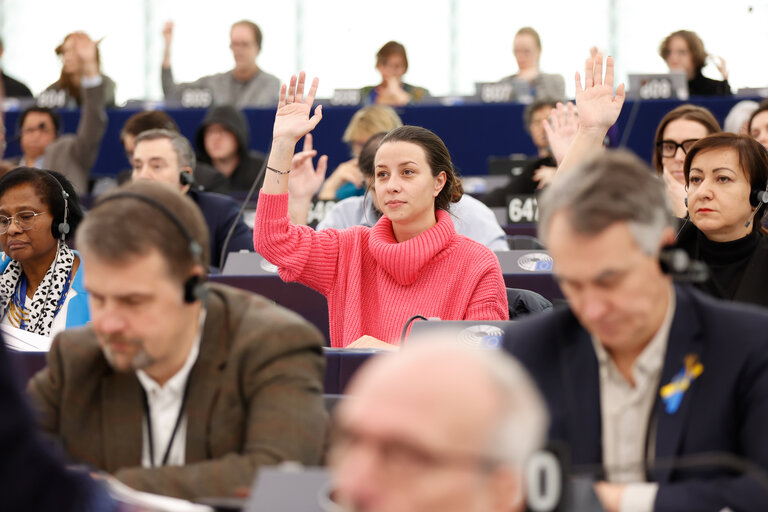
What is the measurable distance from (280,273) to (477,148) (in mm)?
5130

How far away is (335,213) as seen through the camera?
5.09 meters

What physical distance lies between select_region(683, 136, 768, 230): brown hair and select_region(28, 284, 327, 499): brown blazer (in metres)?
1.97

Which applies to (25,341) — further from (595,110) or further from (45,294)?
(595,110)

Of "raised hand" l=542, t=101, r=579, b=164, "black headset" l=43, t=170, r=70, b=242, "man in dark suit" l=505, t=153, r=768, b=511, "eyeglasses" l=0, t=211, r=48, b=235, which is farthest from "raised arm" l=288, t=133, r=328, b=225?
"man in dark suit" l=505, t=153, r=768, b=511

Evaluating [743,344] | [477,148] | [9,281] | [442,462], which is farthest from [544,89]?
[442,462]

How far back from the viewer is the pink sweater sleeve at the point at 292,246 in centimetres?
359

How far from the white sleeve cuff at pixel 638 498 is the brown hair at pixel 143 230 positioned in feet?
2.69

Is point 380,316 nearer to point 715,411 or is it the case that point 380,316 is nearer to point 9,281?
point 9,281

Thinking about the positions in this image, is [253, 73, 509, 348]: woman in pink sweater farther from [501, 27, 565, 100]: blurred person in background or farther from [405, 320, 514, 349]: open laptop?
[501, 27, 565, 100]: blurred person in background

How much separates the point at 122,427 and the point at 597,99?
198cm

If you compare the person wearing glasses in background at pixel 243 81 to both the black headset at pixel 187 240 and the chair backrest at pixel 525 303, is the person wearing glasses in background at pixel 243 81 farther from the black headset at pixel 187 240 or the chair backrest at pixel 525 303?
the black headset at pixel 187 240

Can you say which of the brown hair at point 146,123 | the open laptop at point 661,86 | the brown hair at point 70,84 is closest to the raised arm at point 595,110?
the brown hair at point 146,123

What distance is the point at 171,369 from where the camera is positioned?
6.55 ft

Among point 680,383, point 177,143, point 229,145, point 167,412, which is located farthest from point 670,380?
point 229,145
